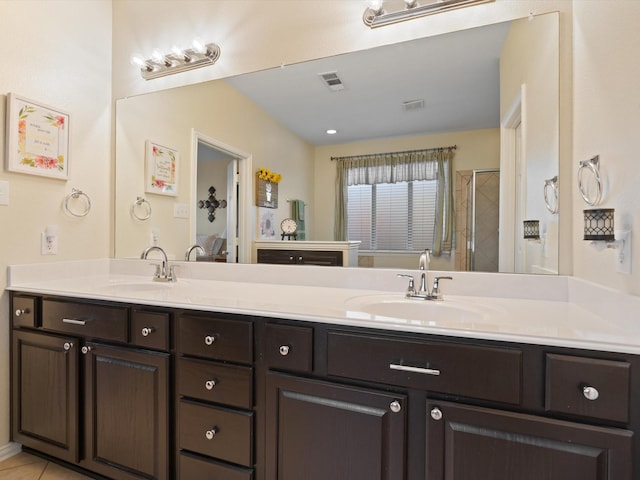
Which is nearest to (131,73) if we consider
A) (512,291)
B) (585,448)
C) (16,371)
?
(16,371)

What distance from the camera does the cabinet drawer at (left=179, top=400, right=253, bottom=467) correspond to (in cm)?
117

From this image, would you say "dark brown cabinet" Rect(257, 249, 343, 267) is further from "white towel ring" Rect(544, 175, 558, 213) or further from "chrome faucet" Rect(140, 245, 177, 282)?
"white towel ring" Rect(544, 175, 558, 213)

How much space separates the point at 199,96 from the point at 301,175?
0.82 m

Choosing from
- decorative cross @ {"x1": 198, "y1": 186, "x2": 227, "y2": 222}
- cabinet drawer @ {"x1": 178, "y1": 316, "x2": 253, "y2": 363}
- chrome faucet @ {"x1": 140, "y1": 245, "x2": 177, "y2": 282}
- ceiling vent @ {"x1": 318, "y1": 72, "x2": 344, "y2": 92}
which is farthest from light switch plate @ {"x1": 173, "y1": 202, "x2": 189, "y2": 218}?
ceiling vent @ {"x1": 318, "y1": 72, "x2": 344, "y2": 92}

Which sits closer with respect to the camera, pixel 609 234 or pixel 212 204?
pixel 609 234

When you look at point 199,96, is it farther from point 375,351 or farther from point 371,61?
point 375,351

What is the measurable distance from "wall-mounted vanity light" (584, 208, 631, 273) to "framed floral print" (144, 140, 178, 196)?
6.73 feet

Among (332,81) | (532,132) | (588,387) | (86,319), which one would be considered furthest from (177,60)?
(588,387)

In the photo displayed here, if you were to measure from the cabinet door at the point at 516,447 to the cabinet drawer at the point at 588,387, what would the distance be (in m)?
Result: 0.04

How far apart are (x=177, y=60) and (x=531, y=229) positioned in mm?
2098

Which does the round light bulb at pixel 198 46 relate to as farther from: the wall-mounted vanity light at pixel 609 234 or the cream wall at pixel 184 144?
the wall-mounted vanity light at pixel 609 234

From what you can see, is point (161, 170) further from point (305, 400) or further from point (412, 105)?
point (305, 400)

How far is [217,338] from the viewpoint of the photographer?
1.21 meters

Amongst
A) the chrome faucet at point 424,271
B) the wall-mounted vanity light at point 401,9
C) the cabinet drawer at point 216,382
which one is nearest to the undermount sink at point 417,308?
the chrome faucet at point 424,271
